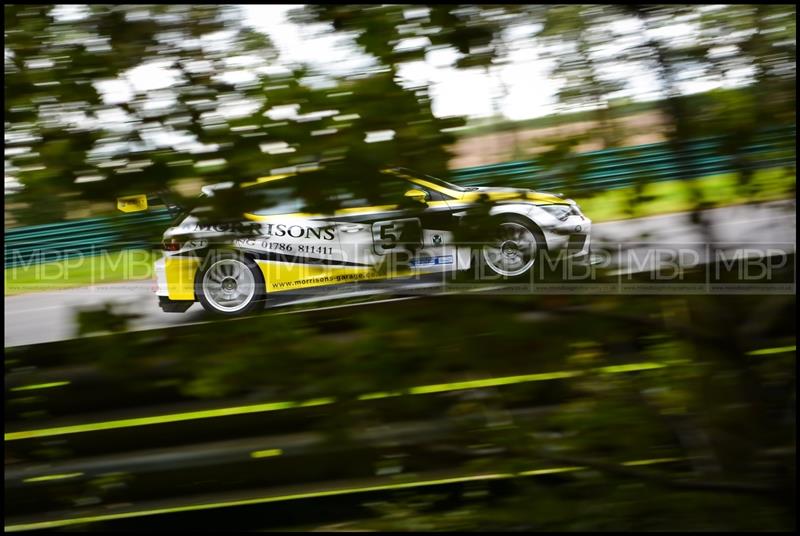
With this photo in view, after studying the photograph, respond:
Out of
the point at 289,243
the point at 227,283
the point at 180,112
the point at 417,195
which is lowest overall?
the point at 227,283

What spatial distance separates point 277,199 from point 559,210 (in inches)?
29.2

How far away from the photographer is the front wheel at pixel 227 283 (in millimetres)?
1804

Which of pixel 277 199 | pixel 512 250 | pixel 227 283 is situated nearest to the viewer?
pixel 277 199

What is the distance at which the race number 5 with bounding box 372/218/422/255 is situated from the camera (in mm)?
1721

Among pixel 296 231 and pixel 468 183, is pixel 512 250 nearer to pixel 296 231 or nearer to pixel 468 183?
pixel 468 183

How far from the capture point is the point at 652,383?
2.19m

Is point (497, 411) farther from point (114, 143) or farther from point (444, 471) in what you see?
point (114, 143)

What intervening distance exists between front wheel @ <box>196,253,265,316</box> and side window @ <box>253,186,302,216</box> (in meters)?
0.20

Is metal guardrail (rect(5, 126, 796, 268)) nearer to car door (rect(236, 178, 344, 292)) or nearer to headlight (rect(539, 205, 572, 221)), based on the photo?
headlight (rect(539, 205, 572, 221))

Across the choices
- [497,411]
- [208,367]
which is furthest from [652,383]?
[208,367]

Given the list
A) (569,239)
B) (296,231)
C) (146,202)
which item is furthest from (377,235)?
(146,202)

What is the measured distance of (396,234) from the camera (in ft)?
5.68

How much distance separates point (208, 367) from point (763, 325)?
5.39ft

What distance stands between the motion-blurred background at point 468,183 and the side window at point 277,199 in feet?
0.15
